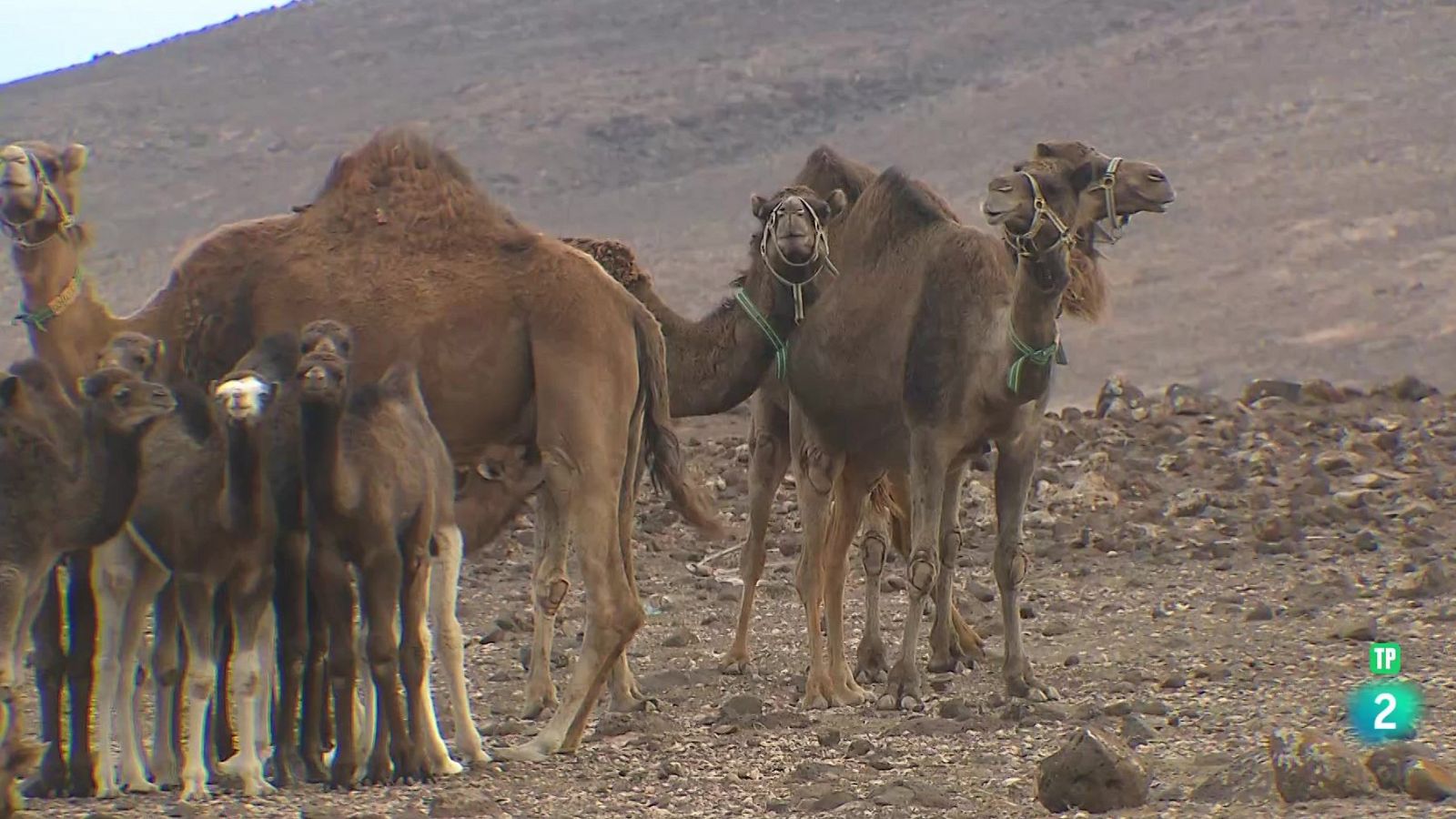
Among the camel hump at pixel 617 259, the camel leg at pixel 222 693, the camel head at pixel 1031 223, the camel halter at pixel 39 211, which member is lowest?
the camel leg at pixel 222 693

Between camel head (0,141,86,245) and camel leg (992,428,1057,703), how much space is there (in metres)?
4.41

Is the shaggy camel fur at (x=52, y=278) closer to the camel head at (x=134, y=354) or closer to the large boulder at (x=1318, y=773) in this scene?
the camel head at (x=134, y=354)

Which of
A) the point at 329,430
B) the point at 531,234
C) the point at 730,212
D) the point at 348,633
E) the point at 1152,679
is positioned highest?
the point at 730,212

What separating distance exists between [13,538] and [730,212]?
1500 inches

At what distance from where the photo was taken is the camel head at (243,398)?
834 cm

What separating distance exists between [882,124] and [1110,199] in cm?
4027

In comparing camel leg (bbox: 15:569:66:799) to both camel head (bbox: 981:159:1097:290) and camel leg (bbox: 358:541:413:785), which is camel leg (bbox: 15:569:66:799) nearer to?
→ camel leg (bbox: 358:541:413:785)

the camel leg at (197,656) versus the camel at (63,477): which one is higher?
the camel at (63,477)

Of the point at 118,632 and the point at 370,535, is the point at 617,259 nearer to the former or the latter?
the point at 370,535

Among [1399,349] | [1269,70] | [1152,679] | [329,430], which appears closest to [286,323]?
[329,430]

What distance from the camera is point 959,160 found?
46.3 metres

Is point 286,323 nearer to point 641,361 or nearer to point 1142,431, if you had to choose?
point 641,361

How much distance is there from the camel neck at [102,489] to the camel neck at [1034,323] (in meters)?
4.10

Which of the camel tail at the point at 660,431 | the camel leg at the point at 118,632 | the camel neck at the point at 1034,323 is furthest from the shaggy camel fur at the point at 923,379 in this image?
the camel leg at the point at 118,632
